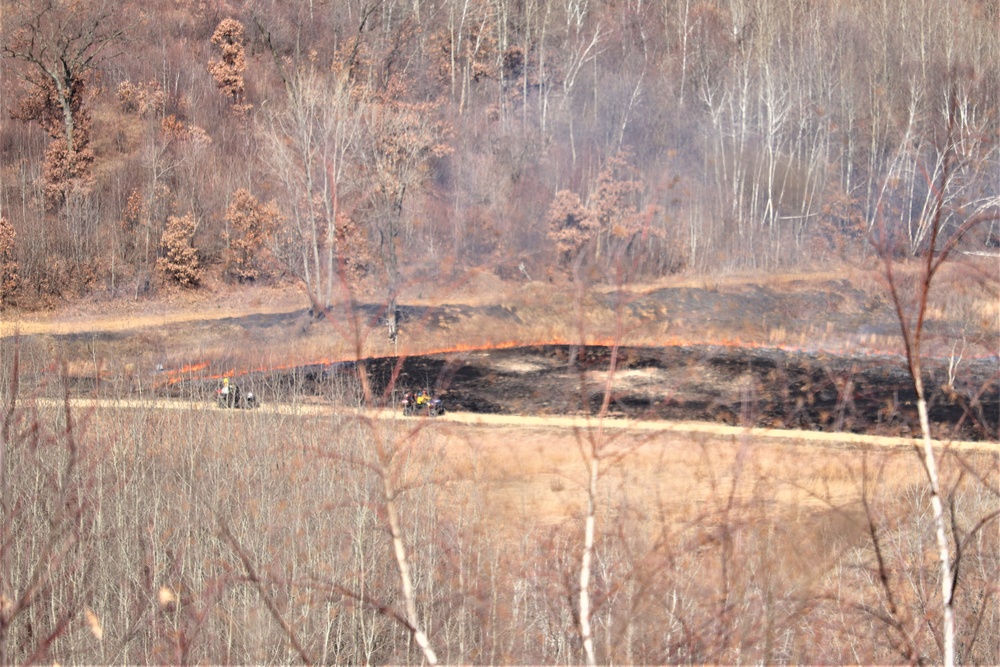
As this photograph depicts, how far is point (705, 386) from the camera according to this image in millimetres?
21250

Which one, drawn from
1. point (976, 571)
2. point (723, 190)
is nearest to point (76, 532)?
point (976, 571)

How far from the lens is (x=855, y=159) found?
1426 inches

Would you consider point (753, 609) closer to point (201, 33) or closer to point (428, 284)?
point (428, 284)

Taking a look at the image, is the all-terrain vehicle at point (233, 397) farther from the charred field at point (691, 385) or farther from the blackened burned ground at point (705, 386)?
the blackened burned ground at point (705, 386)

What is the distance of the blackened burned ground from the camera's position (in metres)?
18.3

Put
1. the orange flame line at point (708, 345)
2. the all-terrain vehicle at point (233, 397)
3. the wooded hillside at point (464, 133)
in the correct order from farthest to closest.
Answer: the wooded hillside at point (464, 133)
the orange flame line at point (708, 345)
the all-terrain vehicle at point (233, 397)

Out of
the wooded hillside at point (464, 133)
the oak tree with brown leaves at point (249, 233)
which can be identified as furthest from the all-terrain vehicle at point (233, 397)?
the oak tree with brown leaves at point (249, 233)

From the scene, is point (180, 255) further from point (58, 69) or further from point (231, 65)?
point (231, 65)

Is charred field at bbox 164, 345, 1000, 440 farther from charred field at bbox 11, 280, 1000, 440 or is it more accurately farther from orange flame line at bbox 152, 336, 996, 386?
orange flame line at bbox 152, 336, 996, 386

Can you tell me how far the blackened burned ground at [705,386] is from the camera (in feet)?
60.0

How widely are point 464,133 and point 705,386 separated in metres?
18.3

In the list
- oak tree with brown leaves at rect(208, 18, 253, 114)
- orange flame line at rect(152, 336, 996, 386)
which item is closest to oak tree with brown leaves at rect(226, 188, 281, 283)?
orange flame line at rect(152, 336, 996, 386)

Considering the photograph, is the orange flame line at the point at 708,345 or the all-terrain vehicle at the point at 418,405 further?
the orange flame line at the point at 708,345

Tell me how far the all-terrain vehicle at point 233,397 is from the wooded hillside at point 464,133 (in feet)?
34.0
